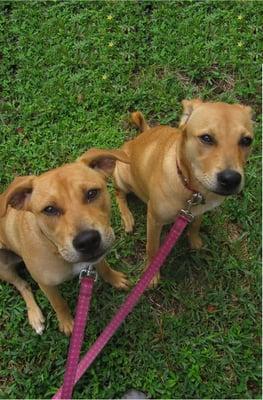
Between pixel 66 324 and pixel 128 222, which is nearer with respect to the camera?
pixel 66 324

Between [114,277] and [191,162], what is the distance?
1.66m

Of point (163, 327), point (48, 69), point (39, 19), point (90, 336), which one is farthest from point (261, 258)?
point (39, 19)

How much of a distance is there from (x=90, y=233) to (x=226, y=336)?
2.18 metres

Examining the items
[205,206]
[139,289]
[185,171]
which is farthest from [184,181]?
[139,289]

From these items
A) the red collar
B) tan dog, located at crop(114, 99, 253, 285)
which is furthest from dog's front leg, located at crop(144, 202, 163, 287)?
the red collar

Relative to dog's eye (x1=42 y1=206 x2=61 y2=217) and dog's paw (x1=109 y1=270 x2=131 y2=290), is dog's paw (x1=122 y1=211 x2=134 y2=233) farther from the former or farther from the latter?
dog's eye (x1=42 y1=206 x2=61 y2=217)

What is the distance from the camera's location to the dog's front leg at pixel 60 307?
427cm

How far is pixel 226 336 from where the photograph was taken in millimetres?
4781

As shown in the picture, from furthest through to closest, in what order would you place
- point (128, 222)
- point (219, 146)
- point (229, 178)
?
point (128, 222) → point (219, 146) → point (229, 178)

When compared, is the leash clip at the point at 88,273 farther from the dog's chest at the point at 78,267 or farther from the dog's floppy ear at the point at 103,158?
the dog's floppy ear at the point at 103,158

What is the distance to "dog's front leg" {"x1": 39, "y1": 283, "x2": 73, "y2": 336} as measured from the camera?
4273mm

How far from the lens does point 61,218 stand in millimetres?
3508

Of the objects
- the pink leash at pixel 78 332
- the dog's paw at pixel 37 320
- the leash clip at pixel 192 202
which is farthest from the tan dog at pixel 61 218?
the leash clip at pixel 192 202

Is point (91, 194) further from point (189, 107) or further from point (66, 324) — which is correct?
point (66, 324)
